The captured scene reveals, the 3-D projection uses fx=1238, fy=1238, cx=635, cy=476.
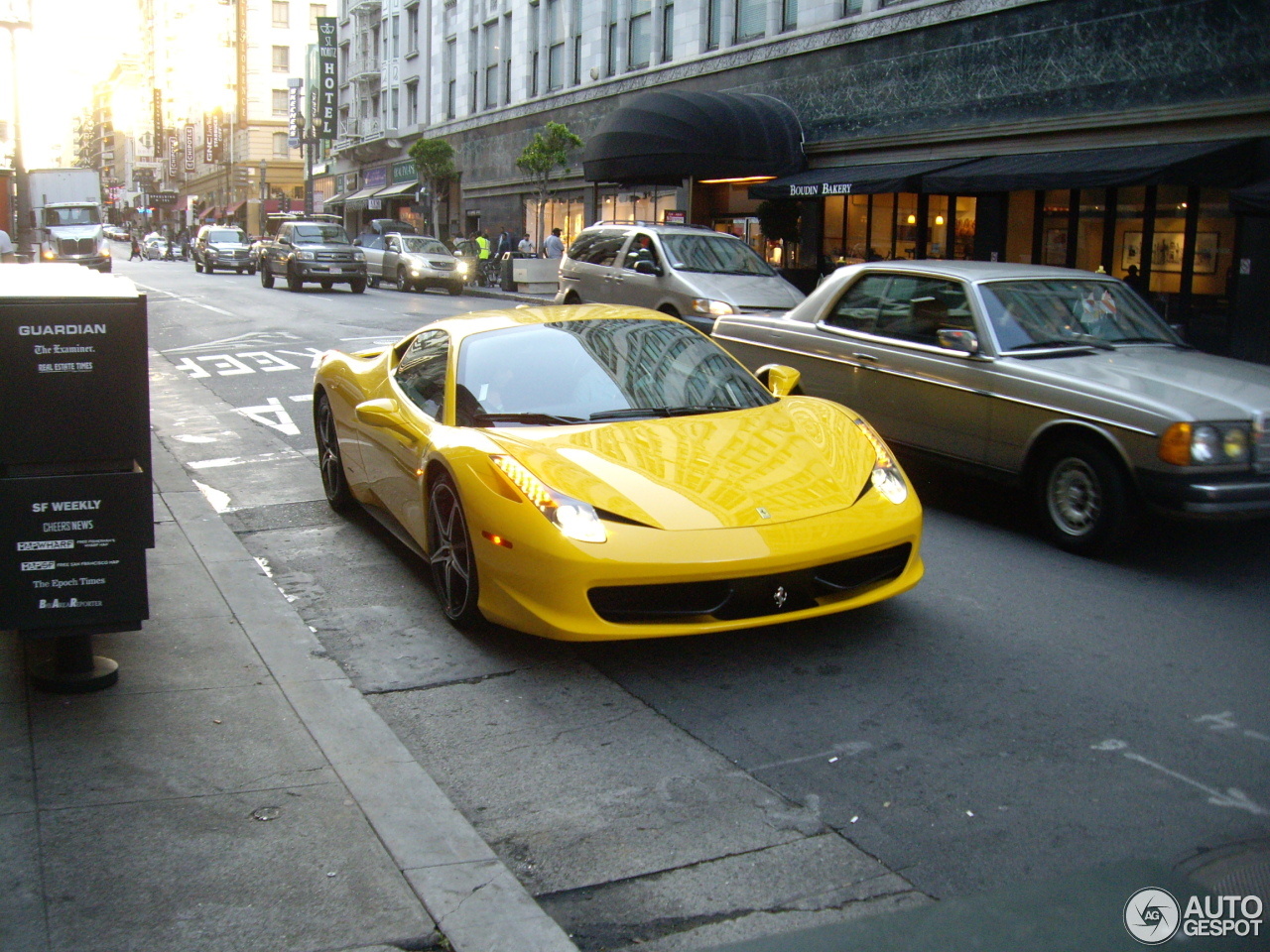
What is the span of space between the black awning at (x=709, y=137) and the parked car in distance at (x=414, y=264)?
8.51 metres

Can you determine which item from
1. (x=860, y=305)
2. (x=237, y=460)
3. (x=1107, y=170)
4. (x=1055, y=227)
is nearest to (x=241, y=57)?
(x=1055, y=227)

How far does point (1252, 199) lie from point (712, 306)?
6.81 meters

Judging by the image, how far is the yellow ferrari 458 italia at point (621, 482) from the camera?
4.68 m

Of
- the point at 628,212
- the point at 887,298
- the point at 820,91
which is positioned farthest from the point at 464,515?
the point at 628,212

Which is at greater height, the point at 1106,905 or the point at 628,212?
the point at 628,212

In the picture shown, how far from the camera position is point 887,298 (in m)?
8.27

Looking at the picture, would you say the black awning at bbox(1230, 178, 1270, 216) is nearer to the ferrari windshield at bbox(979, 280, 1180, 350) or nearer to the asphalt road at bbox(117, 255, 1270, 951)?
the ferrari windshield at bbox(979, 280, 1180, 350)

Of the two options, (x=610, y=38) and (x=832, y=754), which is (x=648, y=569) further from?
(x=610, y=38)

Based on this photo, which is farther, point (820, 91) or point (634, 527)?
point (820, 91)

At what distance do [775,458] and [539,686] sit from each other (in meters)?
1.40

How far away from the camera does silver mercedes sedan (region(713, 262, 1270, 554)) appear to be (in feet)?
20.3

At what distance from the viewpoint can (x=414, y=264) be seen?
3366cm

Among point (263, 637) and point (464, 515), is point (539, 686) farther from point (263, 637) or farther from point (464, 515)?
point (263, 637)

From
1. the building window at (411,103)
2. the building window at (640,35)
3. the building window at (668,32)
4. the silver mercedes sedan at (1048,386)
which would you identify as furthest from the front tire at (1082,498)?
the building window at (411,103)
